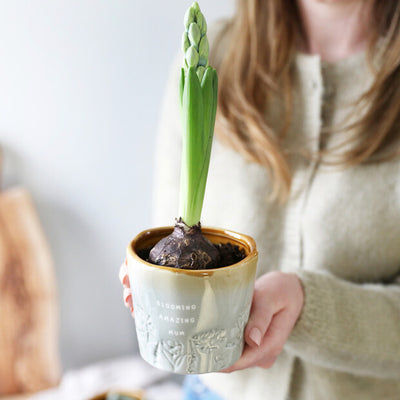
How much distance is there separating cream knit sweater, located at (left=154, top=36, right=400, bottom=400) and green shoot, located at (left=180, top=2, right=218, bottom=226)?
0.29m

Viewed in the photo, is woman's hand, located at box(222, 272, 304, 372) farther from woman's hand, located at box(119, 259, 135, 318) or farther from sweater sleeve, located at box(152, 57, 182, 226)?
sweater sleeve, located at box(152, 57, 182, 226)

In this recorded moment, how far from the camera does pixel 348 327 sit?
57 centimetres

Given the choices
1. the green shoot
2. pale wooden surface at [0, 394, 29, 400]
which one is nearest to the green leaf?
the green shoot

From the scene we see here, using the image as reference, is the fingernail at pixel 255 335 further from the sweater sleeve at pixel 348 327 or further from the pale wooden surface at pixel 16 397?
the pale wooden surface at pixel 16 397

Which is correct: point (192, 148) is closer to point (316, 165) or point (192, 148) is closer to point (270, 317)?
point (270, 317)

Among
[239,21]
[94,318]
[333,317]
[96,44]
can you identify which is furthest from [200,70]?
[94,318]

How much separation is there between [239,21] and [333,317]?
507 millimetres

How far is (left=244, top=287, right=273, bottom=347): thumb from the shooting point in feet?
1.34

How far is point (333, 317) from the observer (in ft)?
1.82

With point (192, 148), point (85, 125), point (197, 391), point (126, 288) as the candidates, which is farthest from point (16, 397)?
point (192, 148)

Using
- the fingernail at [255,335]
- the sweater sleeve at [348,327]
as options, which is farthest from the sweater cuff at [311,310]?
the fingernail at [255,335]

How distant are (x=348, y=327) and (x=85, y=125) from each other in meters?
0.80

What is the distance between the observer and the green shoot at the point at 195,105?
1.13ft

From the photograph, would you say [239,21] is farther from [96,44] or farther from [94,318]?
[94,318]
